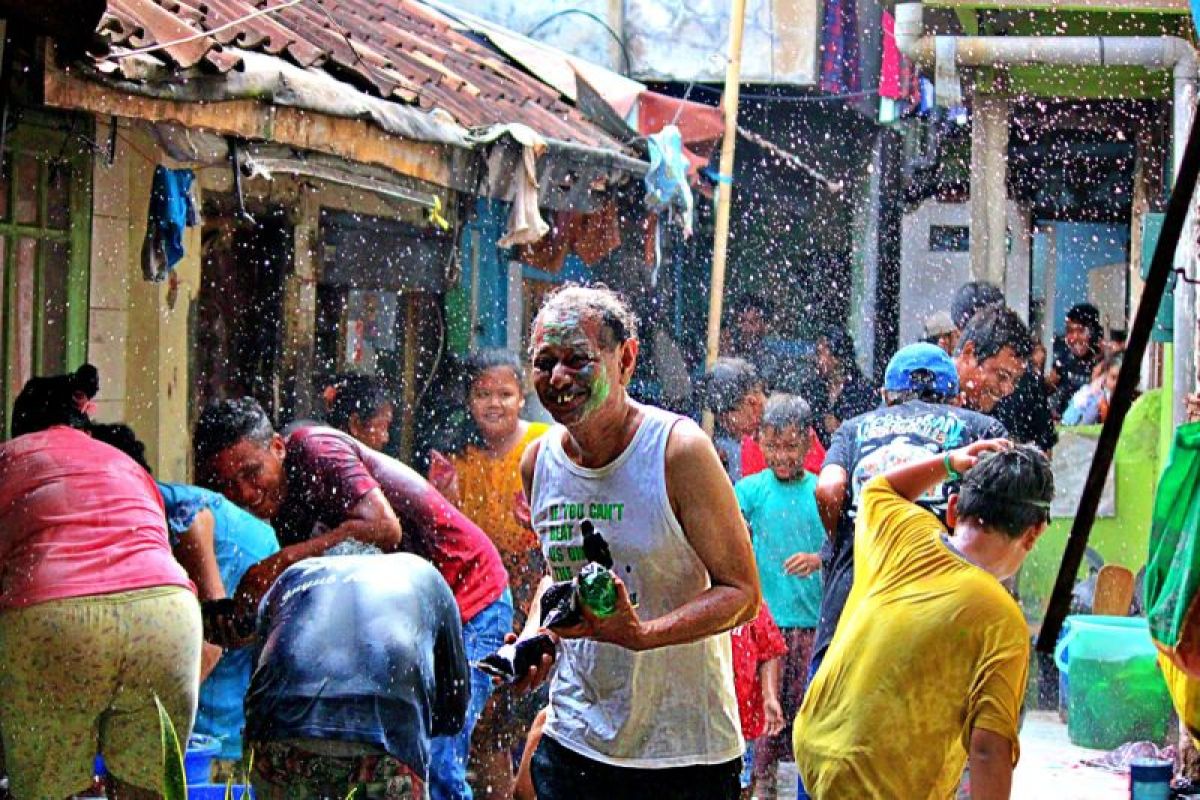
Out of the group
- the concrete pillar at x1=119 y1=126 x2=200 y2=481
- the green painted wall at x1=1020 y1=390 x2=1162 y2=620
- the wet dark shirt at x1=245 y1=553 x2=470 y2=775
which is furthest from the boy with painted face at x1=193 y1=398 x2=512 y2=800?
the green painted wall at x1=1020 y1=390 x2=1162 y2=620

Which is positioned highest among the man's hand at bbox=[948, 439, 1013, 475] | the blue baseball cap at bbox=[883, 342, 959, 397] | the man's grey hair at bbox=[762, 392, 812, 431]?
the blue baseball cap at bbox=[883, 342, 959, 397]

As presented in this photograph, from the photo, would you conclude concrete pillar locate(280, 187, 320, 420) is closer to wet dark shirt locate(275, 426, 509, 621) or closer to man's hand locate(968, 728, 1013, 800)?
wet dark shirt locate(275, 426, 509, 621)

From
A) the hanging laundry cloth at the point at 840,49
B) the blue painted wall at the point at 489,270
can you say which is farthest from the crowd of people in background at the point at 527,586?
the hanging laundry cloth at the point at 840,49

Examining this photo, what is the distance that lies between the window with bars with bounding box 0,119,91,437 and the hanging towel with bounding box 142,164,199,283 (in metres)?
0.27

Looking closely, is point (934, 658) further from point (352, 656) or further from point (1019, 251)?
point (1019, 251)

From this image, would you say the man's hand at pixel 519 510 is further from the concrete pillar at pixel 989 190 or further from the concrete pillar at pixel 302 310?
the concrete pillar at pixel 989 190

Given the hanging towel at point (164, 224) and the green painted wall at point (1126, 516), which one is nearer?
the hanging towel at point (164, 224)

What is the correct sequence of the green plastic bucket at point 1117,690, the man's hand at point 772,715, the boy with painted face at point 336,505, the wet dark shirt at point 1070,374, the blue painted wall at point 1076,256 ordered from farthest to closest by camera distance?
1. the blue painted wall at point 1076,256
2. the wet dark shirt at point 1070,374
3. the green plastic bucket at point 1117,690
4. the man's hand at point 772,715
5. the boy with painted face at point 336,505

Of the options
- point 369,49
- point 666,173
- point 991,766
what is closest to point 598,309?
point 991,766

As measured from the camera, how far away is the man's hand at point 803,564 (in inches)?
325

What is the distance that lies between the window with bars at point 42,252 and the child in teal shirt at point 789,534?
2.91 metres

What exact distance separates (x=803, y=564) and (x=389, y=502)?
2111mm

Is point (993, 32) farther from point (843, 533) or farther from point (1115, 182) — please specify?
point (843, 533)

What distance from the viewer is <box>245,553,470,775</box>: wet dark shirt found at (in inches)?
203
